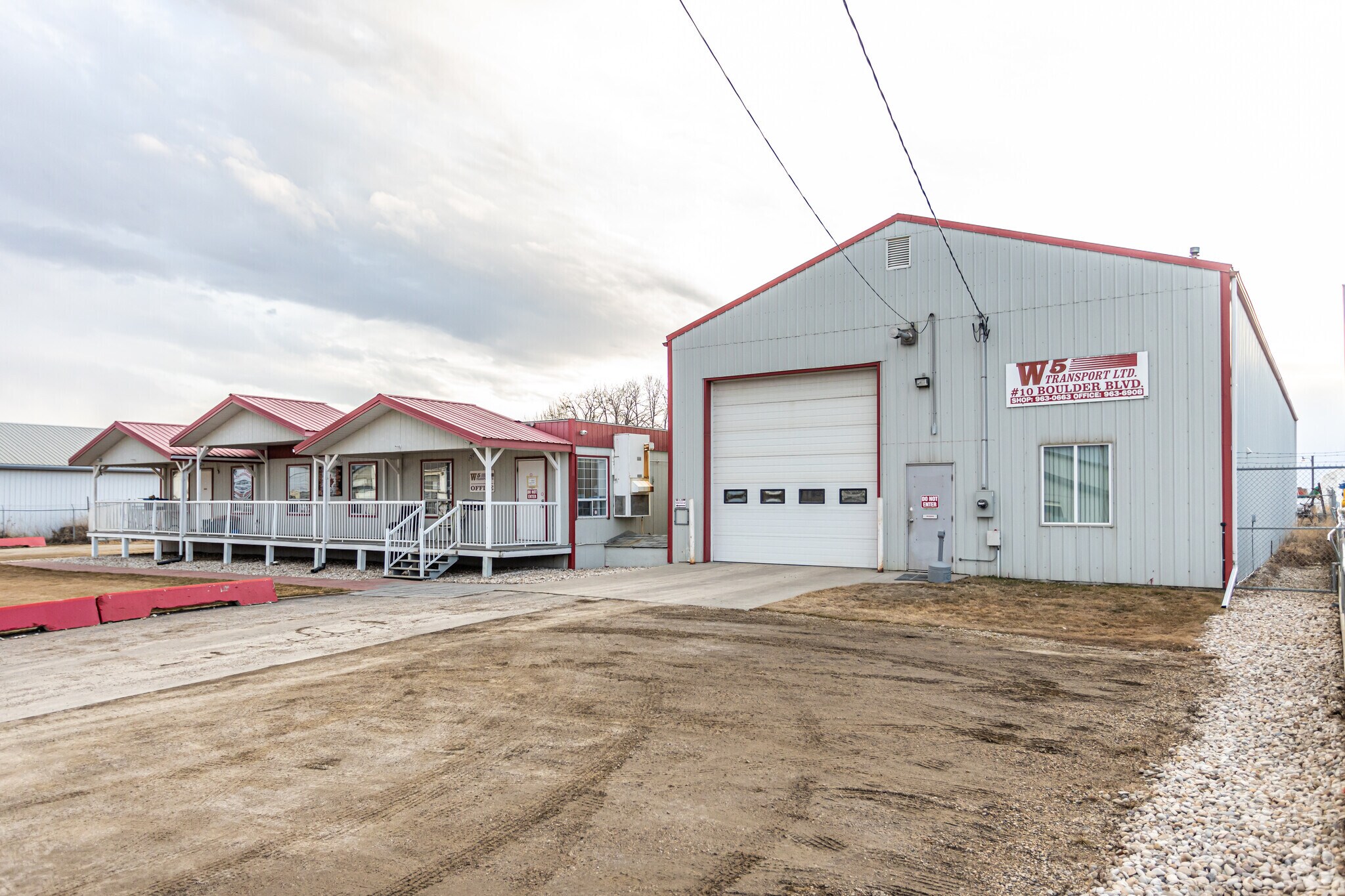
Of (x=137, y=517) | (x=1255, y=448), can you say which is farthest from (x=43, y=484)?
(x=1255, y=448)

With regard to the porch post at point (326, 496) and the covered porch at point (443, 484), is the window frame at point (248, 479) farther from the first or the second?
the porch post at point (326, 496)

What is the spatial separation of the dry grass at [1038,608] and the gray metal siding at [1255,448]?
248cm

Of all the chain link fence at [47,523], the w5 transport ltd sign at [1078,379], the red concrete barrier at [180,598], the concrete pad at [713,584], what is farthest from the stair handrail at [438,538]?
the chain link fence at [47,523]

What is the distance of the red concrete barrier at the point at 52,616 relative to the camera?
1156 centimetres

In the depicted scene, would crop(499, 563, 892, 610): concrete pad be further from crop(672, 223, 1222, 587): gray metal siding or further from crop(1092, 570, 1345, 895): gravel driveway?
crop(1092, 570, 1345, 895): gravel driveway

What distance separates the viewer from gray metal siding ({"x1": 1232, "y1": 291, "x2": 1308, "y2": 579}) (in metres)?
14.2

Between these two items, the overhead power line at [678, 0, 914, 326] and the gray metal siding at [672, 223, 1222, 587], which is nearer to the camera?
the overhead power line at [678, 0, 914, 326]

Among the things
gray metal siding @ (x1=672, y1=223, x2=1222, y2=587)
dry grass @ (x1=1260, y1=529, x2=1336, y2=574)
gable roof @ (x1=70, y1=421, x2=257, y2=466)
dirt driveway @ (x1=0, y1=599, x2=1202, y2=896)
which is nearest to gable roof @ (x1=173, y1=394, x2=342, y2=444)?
gable roof @ (x1=70, y1=421, x2=257, y2=466)

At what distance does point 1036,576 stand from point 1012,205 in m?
6.34

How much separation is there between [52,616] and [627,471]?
12.1 metres

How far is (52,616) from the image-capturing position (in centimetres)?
1196

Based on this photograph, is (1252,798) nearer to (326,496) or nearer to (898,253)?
(898,253)

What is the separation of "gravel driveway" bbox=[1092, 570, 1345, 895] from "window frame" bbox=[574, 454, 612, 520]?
14.1 m

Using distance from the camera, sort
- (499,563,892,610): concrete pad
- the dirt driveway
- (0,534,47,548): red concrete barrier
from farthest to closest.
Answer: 1. (0,534,47,548): red concrete barrier
2. (499,563,892,610): concrete pad
3. the dirt driveway
